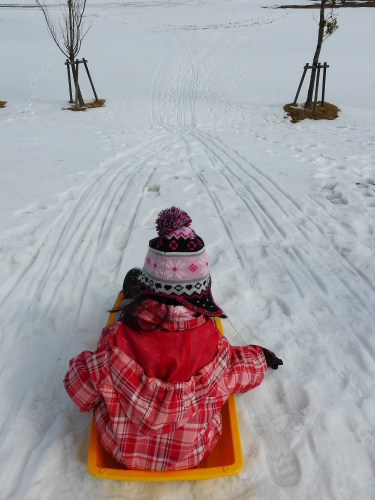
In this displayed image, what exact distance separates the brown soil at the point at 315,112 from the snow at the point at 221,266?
0.43 m

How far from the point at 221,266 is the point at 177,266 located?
1.86m

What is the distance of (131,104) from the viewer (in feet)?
39.0

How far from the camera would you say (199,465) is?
6.09 ft

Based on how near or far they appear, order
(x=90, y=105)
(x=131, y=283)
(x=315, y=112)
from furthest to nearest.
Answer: (x=90, y=105), (x=315, y=112), (x=131, y=283)

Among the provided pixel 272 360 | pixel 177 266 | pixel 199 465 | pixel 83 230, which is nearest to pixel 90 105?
pixel 83 230

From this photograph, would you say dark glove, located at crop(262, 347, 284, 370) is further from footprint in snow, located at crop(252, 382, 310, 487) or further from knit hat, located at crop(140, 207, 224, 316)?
knit hat, located at crop(140, 207, 224, 316)

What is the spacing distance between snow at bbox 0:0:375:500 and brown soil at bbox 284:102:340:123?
0.43m

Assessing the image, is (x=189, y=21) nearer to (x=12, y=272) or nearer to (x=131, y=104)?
(x=131, y=104)

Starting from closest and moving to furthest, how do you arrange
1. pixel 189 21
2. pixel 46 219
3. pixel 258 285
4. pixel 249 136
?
pixel 258 285, pixel 46 219, pixel 249 136, pixel 189 21

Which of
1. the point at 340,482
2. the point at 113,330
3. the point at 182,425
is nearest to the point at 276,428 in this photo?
the point at 340,482

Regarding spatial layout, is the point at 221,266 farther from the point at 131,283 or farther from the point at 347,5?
the point at 347,5

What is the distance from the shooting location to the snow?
193cm

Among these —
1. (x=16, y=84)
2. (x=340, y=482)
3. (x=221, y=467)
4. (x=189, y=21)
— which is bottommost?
(x=340, y=482)

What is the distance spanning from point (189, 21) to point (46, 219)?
2892cm
